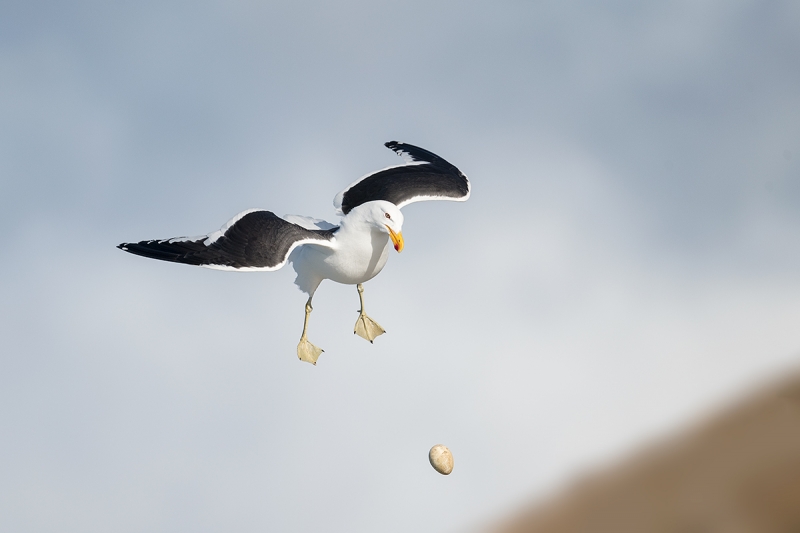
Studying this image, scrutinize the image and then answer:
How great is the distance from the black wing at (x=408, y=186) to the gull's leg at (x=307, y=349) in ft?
6.57

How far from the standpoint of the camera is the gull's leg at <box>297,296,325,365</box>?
658 inches

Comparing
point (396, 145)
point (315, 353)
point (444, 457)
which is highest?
point (396, 145)

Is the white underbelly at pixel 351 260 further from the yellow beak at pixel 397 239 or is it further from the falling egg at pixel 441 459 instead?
the falling egg at pixel 441 459

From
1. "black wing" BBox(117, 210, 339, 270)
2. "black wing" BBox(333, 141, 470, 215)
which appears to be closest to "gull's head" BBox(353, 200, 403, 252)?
"black wing" BBox(117, 210, 339, 270)

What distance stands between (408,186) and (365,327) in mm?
2809

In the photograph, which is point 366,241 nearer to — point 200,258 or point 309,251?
point 309,251

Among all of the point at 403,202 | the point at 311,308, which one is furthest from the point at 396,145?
the point at 311,308

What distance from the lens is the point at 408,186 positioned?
A: 17375 mm

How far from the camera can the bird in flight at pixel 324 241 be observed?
1424 centimetres

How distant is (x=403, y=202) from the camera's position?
664 inches

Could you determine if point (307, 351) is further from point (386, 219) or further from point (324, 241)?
point (386, 219)

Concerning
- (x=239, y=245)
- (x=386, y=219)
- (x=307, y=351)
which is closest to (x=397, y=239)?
(x=386, y=219)

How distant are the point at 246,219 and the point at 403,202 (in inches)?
122

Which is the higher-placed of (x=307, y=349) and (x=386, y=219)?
(x=386, y=219)
